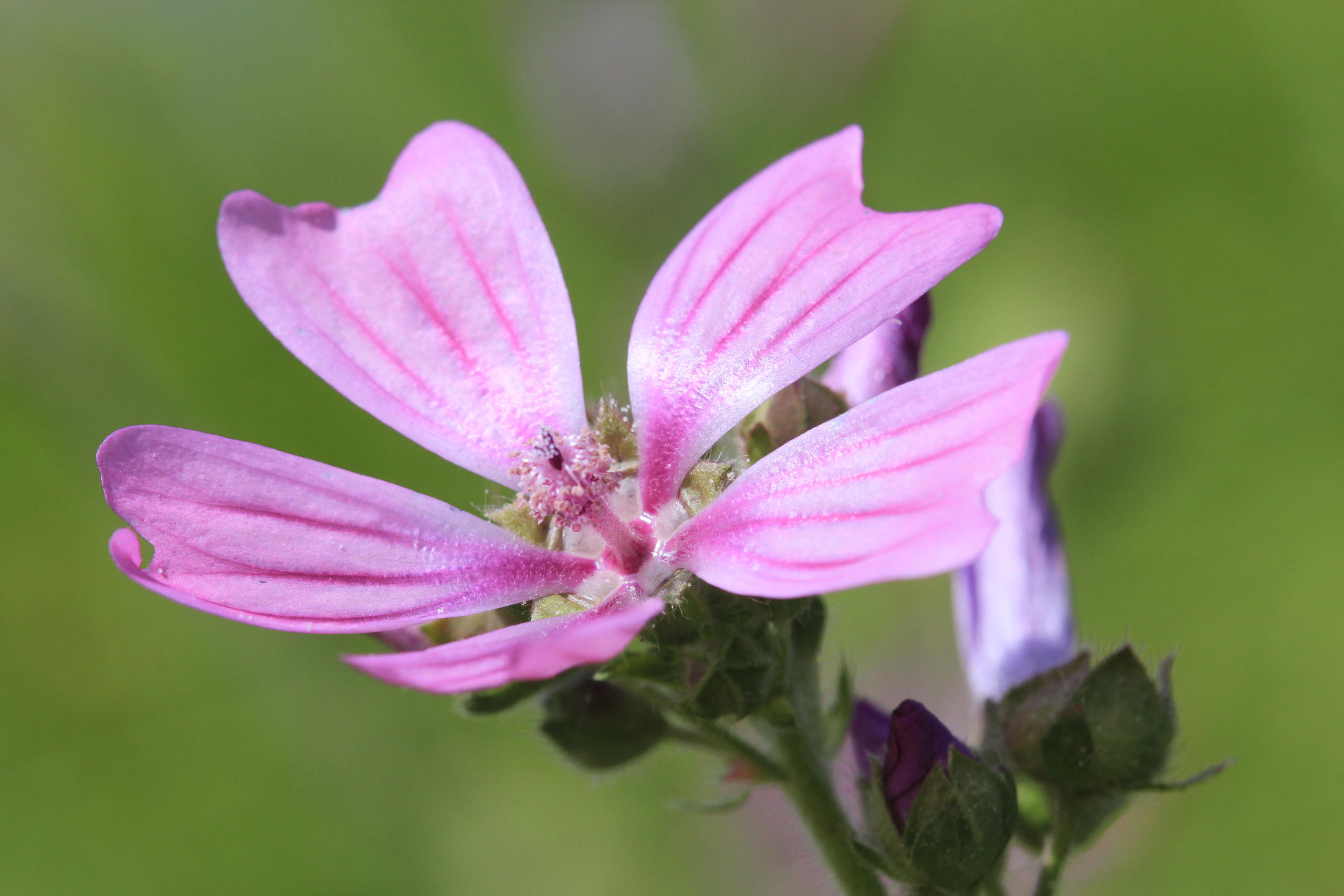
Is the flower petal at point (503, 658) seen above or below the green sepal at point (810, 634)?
above

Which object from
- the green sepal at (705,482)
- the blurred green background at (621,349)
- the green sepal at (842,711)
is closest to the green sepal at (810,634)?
the green sepal at (842,711)

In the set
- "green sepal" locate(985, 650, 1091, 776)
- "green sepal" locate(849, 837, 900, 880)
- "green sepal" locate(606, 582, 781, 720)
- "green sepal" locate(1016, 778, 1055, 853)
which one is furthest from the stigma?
"green sepal" locate(1016, 778, 1055, 853)

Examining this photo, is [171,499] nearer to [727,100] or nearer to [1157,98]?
[727,100]

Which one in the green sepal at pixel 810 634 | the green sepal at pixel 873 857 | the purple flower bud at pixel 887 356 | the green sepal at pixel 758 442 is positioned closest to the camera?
the green sepal at pixel 873 857

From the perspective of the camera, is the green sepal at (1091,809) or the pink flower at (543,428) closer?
the pink flower at (543,428)

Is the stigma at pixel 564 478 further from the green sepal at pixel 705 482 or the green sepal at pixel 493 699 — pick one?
the green sepal at pixel 493 699

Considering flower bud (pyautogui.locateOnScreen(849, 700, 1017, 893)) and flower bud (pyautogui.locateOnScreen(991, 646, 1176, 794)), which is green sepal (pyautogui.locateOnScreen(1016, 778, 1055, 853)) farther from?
flower bud (pyautogui.locateOnScreen(849, 700, 1017, 893))

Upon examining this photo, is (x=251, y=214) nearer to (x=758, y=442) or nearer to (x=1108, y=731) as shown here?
(x=758, y=442)
